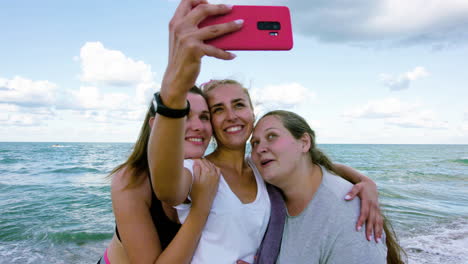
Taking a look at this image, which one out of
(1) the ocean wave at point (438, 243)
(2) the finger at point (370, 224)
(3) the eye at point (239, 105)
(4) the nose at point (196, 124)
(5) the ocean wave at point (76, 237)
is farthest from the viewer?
(5) the ocean wave at point (76, 237)

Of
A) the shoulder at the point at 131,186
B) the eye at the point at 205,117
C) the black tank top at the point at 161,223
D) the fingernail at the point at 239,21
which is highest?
the fingernail at the point at 239,21

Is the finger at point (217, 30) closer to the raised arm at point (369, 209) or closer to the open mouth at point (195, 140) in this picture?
the open mouth at point (195, 140)

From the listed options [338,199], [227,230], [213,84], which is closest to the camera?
[227,230]

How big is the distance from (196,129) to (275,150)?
69 centimetres

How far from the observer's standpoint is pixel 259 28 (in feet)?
4.91

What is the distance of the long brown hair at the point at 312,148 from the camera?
2820 mm

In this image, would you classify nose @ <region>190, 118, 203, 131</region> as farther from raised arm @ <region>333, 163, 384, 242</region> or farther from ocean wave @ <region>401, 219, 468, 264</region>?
ocean wave @ <region>401, 219, 468, 264</region>

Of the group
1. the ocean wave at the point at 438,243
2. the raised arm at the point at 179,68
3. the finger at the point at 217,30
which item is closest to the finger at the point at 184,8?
the raised arm at the point at 179,68

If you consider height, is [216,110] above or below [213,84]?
below

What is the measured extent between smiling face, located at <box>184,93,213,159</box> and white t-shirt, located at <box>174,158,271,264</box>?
15.3 inches

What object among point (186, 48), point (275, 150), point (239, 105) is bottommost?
point (275, 150)

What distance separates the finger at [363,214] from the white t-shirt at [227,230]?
2.40 ft

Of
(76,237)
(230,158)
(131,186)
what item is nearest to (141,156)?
(131,186)

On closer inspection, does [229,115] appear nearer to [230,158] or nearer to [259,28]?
[230,158]
